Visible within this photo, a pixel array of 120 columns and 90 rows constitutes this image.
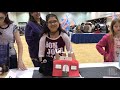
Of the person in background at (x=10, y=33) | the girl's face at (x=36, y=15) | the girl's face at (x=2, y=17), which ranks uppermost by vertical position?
the girl's face at (x=36, y=15)

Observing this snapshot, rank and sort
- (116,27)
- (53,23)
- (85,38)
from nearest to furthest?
1. (53,23)
2. (116,27)
3. (85,38)

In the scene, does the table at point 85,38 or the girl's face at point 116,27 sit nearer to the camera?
the girl's face at point 116,27

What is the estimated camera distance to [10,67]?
1.57 metres

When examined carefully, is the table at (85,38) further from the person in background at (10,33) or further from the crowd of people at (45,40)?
the person in background at (10,33)

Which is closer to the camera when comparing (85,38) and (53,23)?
(53,23)

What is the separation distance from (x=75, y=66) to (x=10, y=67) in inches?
19.7

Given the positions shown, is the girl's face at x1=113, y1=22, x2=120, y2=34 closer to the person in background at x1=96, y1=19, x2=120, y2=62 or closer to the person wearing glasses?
the person in background at x1=96, y1=19, x2=120, y2=62

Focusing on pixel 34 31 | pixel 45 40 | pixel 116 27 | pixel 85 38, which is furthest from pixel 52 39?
pixel 85 38

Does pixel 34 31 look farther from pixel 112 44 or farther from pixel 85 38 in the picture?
pixel 85 38

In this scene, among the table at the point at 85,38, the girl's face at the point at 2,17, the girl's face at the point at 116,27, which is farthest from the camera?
the table at the point at 85,38

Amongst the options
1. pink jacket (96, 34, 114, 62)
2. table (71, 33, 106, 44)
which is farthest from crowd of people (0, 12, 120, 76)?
table (71, 33, 106, 44)

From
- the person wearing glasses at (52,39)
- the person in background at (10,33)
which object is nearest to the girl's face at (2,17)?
the person in background at (10,33)

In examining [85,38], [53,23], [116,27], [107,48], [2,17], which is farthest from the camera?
[85,38]
